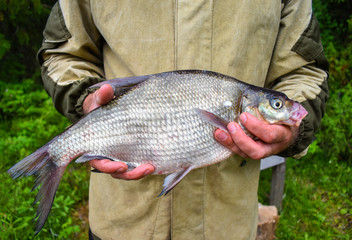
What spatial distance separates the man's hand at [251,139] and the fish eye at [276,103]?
119mm

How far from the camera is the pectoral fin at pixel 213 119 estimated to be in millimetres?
1750

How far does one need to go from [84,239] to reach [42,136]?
2.17m

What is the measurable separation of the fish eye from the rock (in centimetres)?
278

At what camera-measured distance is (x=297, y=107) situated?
70.4 inches

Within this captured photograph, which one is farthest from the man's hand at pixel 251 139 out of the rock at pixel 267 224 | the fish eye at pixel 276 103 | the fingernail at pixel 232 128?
the rock at pixel 267 224

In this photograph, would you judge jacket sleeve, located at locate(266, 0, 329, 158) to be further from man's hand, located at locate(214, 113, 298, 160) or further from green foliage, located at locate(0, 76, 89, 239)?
green foliage, located at locate(0, 76, 89, 239)

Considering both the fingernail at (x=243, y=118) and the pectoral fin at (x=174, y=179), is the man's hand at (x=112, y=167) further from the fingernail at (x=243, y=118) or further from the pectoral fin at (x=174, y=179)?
the fingernail at (x=243, y=118)

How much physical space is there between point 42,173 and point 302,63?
1.80 m

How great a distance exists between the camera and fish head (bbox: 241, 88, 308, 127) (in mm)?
1798

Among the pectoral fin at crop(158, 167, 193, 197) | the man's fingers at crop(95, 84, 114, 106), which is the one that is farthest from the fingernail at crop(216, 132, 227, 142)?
the man's fingers at crop(95, 84, 114, 106)

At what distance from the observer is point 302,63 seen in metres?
2.09

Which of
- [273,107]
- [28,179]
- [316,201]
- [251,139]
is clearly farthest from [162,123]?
[316,201]

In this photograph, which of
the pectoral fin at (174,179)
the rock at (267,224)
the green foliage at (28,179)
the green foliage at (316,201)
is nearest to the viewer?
the pectoral fin at (174,179)

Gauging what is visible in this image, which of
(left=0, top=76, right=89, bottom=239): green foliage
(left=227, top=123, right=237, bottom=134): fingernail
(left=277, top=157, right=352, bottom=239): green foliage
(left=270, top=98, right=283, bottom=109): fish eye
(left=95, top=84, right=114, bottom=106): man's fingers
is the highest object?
(left=95, top=84, right=114, bottom=106): man's fingers
